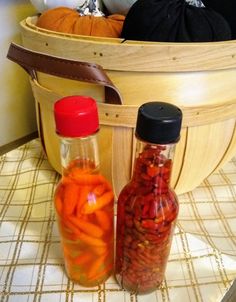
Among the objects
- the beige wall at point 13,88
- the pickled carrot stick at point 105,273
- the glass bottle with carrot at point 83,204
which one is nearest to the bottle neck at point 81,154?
the glass bottle with carrot at point 83,204

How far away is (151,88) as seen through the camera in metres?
0.31

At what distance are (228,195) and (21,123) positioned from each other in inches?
14.3

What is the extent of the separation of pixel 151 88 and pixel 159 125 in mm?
105

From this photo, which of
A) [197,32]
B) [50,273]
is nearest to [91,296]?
[50,273]

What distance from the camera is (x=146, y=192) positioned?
254mm

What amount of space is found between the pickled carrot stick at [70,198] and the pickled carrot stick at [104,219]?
21mm

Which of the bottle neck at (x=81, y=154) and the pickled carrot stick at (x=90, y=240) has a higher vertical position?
the bottle neck at (x=81, y=154)

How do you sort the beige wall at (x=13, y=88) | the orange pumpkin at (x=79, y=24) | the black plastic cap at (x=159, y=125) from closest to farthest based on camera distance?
the black plastic cap at (x=159, y=125)
the orange pumpkin at (x=79, y=24)
the beige wall at (x=13, y=88)

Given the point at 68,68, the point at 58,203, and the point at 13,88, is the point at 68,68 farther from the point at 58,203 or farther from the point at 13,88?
the point at 13,88

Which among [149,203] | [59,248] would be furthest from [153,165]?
[59,248]

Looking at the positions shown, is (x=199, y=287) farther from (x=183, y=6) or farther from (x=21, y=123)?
(x=21, y=123)

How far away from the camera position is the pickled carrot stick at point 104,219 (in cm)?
27

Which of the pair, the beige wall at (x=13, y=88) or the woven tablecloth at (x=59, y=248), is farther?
the beige wall at (x=13, y=88)

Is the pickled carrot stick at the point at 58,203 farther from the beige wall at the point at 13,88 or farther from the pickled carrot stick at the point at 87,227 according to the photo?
the beige wall at the point at 13,88
